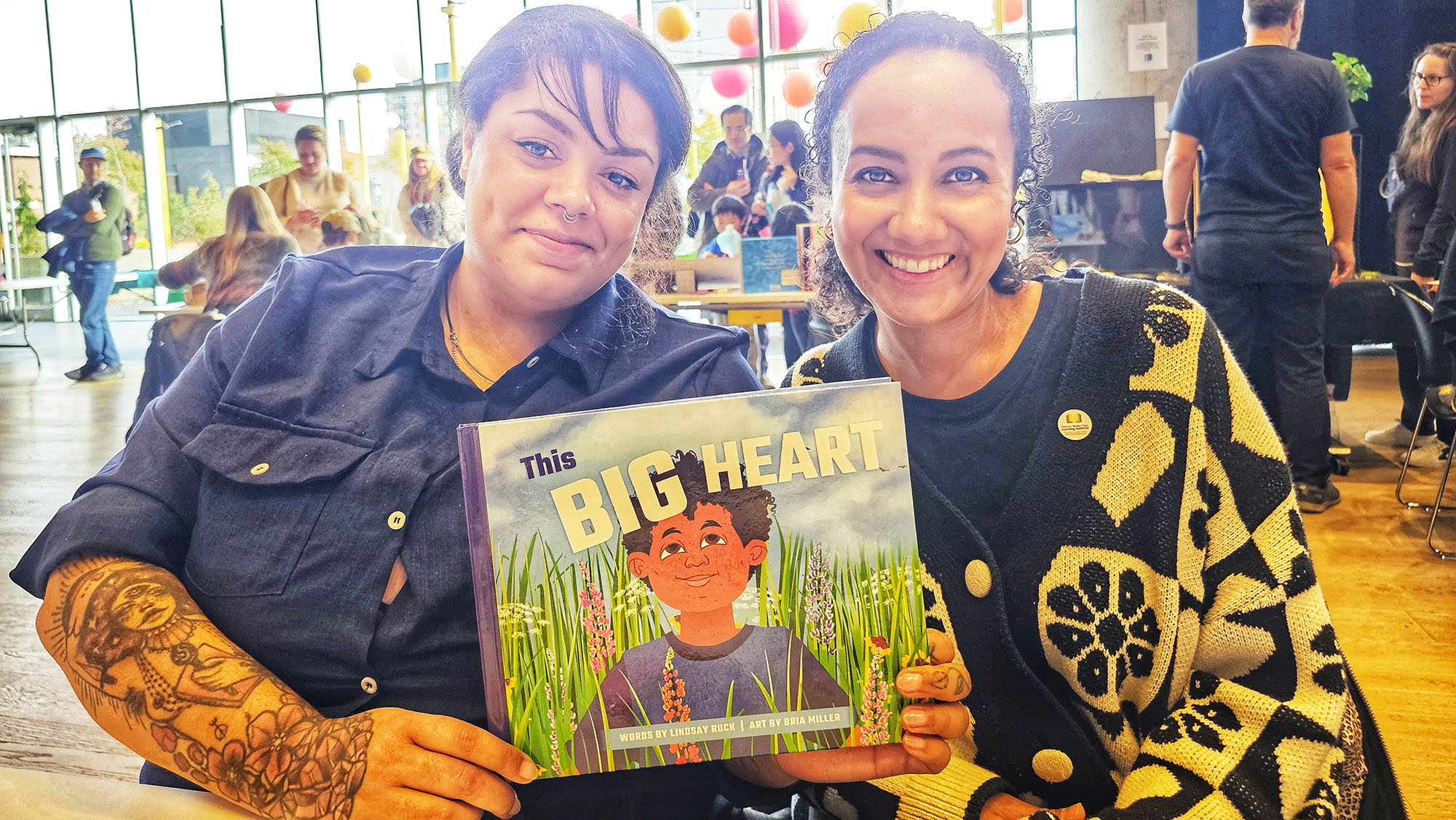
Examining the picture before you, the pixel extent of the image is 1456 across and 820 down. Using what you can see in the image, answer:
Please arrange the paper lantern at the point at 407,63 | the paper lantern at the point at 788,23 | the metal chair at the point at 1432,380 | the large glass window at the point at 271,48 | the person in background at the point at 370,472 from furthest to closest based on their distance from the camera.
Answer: the large glass window at the point at 271,48 < the paper lantern at the point at 407,63 < the paper lantern at the point at 788,23 < the metal chair at the point at 1432,380 < the person in background at the point at 370,472

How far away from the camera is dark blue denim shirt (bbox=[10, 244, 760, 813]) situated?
3.37 feet

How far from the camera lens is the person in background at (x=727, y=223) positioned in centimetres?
550

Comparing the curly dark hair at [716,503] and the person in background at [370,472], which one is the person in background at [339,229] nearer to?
the person in background at [370,472]

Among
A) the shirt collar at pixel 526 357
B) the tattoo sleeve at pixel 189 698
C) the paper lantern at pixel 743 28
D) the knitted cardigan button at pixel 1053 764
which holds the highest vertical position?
the paper lantern at pixel 743 28

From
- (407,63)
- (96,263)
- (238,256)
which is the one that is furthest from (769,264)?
(407,63)

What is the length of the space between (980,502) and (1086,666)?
7.8 inches

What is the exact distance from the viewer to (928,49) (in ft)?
3.71

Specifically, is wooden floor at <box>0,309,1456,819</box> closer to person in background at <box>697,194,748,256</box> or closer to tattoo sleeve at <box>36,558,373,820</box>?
tattoo sleeve at <box>36,558,373,820</box>

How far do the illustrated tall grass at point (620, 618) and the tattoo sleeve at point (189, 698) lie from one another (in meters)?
0.18

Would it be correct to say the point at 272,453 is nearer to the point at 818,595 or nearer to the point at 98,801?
the point at 98,801

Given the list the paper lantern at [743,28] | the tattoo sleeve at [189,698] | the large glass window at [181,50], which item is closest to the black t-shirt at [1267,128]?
the tattoo sleeve at [189,698]

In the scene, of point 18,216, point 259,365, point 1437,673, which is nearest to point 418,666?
point 259,365

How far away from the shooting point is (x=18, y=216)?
45.5 ft

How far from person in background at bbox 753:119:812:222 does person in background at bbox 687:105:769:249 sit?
0.30 metres
